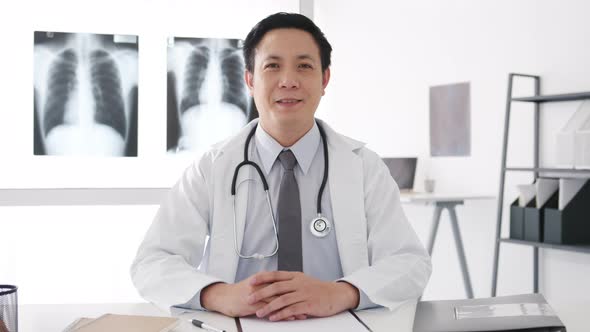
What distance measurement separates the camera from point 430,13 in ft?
14.1

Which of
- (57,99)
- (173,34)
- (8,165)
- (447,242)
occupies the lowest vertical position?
(447,242)

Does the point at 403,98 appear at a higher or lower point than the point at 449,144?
higher

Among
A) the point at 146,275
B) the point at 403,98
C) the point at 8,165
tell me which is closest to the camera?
the point at 146,275

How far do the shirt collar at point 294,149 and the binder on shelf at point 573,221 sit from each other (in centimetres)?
194

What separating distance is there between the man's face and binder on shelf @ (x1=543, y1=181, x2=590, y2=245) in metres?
1.99

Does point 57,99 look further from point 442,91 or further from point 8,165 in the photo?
point 442,91

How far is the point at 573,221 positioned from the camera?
3207mm

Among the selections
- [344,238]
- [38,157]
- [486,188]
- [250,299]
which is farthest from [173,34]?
[486,188]

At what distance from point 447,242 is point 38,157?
2.88 metres

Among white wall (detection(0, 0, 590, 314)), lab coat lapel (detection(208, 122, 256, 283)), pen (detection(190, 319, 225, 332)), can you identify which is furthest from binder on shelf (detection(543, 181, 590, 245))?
pen (detection(190, 319, 225, 332))

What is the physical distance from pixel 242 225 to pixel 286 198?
129mm

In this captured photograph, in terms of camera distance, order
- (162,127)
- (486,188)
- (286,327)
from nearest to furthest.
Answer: (286,327), (162,127), (486,188)

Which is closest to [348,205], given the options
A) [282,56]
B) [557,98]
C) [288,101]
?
[288,101]

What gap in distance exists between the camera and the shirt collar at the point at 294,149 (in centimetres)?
170
